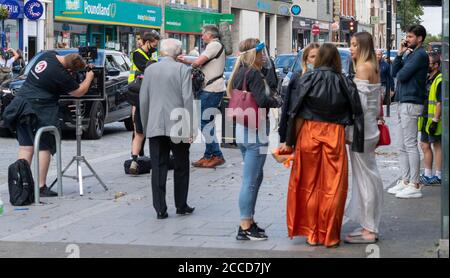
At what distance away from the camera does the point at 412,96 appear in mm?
10227

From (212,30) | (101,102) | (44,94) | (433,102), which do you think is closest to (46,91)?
(44,94)

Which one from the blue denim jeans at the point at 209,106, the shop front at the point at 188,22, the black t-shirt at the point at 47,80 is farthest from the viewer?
the shop front at the point at 188,22

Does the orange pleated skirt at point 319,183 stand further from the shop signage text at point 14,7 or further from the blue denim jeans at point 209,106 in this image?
the shop signage text at point 14,7

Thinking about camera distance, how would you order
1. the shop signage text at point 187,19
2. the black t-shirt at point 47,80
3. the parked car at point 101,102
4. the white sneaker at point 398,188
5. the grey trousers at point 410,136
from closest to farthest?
the grey trousers at point 410,136
the black t-shirt at point 47,80
the white sneaker at point 398,188
the parked car at point 101,102
the shop signage text at point 187,19

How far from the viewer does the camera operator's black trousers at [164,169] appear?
9.30 metres

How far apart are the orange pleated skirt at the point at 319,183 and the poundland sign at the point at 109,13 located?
29.1m

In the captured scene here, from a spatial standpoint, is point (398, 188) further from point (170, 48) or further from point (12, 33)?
point (12, 33)

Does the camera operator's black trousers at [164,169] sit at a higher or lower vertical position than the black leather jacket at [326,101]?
lower

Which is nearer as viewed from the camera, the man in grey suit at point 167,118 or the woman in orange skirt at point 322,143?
the woman in orange skirt at point 322,143

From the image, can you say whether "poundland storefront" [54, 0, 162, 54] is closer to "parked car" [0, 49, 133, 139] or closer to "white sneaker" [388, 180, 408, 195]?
"parked car" [0, 49, 133, 139]

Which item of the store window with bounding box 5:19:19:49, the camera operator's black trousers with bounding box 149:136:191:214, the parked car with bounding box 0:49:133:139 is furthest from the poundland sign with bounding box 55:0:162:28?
the camera operator's black trousers with bounding box 149:136:191:214

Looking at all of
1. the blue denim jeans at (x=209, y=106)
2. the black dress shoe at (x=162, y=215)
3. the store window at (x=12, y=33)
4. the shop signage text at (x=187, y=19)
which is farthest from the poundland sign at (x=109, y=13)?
the black dress shoe at (x=162, y=215)

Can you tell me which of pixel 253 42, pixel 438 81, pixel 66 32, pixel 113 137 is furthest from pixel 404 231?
pixel 66 32

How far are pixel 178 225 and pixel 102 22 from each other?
30.7 meters
